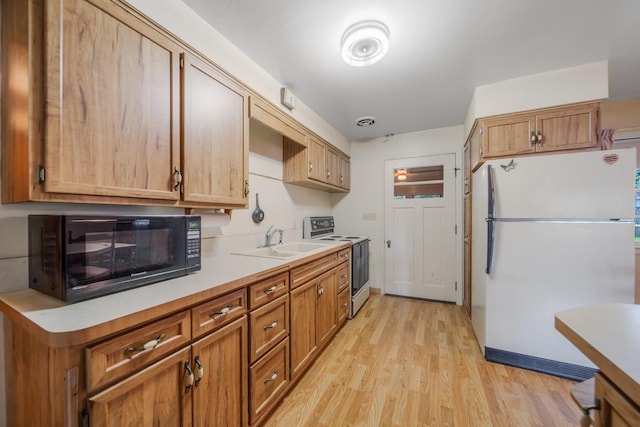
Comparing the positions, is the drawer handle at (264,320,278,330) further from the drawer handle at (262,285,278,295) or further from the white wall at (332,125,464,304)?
the white wall at (332,125,464,304)

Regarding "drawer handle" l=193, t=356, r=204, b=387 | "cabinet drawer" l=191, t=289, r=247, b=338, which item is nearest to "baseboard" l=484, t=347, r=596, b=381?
"cabinet drawer" l=191, t=289, r=247, b=338

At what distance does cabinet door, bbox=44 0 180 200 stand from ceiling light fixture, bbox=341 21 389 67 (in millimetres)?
1007

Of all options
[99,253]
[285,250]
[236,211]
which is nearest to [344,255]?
[285,250]

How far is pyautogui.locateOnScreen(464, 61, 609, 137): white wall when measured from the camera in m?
1.94

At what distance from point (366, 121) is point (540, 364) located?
2.85 meters

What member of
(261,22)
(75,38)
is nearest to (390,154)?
(261,22)

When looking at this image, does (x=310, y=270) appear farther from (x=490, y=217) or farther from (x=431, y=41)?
(x=431, y=41)

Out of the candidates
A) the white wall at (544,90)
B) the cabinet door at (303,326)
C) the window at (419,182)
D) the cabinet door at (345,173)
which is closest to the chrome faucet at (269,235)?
the cabinet door at (303,326)

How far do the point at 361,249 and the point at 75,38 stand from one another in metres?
2.92

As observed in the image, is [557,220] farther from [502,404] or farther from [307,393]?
[307,393]

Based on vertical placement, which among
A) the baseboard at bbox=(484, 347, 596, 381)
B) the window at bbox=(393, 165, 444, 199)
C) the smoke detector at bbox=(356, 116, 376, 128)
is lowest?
the baseboard at bbox=(484, 347, 596, 381)

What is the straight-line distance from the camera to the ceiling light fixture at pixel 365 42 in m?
1.49

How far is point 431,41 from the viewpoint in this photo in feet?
5.41

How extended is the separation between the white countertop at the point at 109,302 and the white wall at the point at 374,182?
2.68 meters
